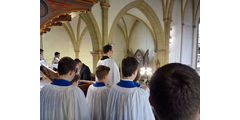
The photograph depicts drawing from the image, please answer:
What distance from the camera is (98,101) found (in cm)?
276

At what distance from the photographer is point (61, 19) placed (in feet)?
10.1

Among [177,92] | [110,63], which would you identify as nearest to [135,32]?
[110,63]

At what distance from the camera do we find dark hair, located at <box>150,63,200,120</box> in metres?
0.73

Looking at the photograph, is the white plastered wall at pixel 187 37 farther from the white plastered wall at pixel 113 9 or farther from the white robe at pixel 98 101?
the white robe at pixel 98 101

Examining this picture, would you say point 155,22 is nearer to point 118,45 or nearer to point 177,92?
point 118,45

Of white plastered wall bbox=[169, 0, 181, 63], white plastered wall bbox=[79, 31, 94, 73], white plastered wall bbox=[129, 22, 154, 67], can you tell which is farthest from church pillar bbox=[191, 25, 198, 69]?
white plastered wall bbox=[79, 31, 94, 73]

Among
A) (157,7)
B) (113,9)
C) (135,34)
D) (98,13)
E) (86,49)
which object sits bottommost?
(86,49)

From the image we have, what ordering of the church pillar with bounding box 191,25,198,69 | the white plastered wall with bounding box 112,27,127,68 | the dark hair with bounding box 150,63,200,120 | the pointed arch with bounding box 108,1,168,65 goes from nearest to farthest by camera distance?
the dark hair with bounding box 150,63,200,120 → the pointed arch with bounding box 108,1,168,65 → the church pillar with bounding box 191,25,198,69 → the white plastered wall with bounding box 112,27,127,68

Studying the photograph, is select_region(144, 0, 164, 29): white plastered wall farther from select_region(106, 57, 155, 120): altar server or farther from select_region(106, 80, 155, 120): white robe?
select_region(106, 80, 155, 120): white robe

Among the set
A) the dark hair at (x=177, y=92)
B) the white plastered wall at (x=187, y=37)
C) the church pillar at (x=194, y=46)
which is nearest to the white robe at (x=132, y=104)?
the dark hair at (x=177, y=92)

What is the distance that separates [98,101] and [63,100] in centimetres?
96

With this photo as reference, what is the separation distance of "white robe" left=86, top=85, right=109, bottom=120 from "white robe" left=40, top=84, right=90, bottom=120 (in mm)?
815

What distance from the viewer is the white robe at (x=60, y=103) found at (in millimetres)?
1891
